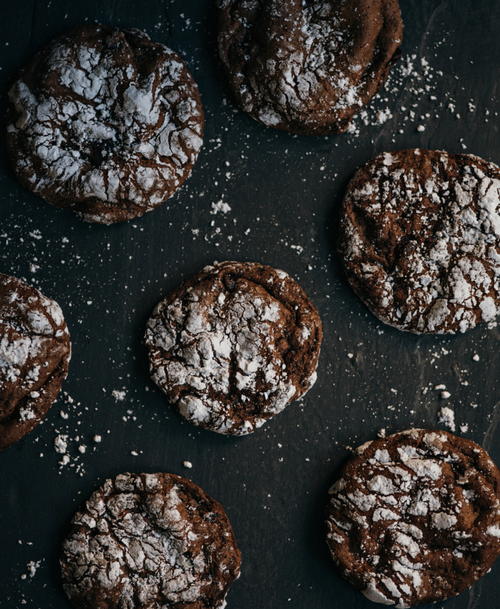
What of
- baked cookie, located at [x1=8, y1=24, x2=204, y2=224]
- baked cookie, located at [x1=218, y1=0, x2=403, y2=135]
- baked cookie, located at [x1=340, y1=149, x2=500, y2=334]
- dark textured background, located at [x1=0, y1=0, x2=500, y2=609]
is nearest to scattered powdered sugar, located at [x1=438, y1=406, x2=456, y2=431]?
dark textured background, located at [x1=0, y1=0, x2=500, y2=609]

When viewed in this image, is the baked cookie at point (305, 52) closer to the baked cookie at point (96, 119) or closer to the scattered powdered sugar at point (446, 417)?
the baked cookie at point (96, 119)

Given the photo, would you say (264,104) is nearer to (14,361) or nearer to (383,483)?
(14,361)

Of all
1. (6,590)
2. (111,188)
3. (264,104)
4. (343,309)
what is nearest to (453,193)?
(343,309)

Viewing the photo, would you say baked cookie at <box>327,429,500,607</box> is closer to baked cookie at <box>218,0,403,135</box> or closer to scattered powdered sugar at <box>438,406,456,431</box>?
scattered powdered sugar at <box>438,406,456,431</box>

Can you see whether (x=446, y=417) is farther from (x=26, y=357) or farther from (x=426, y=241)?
(x=26, y=357)

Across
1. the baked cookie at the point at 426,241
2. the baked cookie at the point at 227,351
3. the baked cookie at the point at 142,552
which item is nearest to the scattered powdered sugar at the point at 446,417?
the baked cookie at the point at 426,241

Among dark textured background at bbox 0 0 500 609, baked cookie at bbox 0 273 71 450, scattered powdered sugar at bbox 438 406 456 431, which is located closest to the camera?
baked cookie at bbox 0 273 71 450

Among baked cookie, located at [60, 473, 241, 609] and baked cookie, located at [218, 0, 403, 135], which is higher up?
baked cookie, located at [218, 0, 403, 135]
